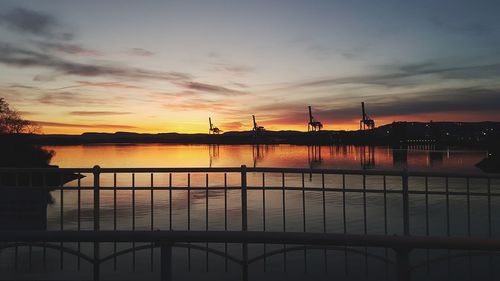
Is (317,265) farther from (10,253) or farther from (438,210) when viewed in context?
(438,210)

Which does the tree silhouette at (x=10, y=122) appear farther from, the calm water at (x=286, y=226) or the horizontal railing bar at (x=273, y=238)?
the horizontal railing bar at (x=273, y=238)

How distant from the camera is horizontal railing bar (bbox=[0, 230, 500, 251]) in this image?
2111mm

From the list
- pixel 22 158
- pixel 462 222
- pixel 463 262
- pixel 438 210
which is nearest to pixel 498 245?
pixel 463 262

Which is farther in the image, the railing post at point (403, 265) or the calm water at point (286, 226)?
the calm water at point (286, 226)

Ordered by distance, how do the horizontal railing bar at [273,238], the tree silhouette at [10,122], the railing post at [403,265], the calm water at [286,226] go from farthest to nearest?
the tree silhouette at [10,122], the calm water at [286,226], the railing post at [403,265], the horizontal railing bar at [273,238]

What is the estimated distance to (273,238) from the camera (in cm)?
230

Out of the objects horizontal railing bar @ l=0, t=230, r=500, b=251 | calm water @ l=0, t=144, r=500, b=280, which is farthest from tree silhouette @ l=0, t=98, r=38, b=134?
horizontal railing bar @ l=0, t=230, r=500, b=251

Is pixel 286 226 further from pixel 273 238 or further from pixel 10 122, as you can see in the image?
pixel 10 122

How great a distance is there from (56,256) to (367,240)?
12.6 meters

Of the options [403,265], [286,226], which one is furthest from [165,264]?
[286,226]

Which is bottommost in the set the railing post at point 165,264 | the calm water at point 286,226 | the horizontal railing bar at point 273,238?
the calm water at point 286,226

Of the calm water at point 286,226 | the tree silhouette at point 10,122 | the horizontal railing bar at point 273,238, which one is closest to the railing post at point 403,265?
the horizontal railing bar at point 273,238

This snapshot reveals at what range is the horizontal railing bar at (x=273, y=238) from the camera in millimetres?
2111

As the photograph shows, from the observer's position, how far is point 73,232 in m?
2.29
